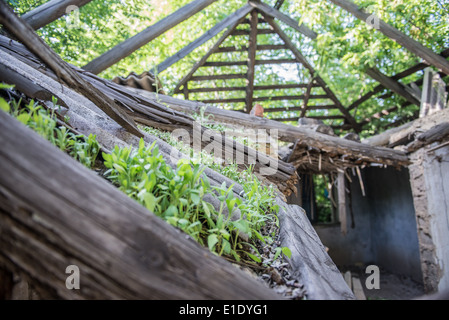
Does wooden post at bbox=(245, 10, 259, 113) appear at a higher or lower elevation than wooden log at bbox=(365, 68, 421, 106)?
higher

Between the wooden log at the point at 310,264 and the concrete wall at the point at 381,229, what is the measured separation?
6865 mm

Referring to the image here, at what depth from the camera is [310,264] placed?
130cm

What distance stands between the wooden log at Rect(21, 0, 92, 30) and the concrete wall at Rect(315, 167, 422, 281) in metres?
7.59

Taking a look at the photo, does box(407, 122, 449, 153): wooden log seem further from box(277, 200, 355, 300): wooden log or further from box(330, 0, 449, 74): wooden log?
box(277, 200, 355, 300): wooden log

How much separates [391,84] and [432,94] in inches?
28.6

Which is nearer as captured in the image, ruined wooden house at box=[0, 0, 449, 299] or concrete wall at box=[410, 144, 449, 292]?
ruined wooden house at box=[0, 0, 449, 299]

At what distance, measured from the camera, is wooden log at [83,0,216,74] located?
4095mm

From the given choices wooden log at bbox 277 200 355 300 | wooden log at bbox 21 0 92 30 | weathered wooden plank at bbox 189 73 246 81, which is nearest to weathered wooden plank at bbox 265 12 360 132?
weathered wooden plank at bbox 189 73 246 81

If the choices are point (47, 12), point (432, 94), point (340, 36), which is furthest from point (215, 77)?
point (432, 94)

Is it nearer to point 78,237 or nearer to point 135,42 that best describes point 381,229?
point 135,42

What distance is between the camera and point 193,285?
0.90 metres

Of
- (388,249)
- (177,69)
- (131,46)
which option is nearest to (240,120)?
(131,46)

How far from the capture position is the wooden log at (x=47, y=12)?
324cm
